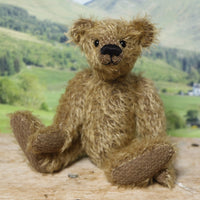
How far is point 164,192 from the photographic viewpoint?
833mm

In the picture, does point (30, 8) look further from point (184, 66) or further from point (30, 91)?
point (184, 66)

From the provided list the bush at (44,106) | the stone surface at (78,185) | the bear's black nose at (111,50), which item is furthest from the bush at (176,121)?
the bear's black nose at (111,50)

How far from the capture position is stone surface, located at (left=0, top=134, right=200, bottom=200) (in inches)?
31.7

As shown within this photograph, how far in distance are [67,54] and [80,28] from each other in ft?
2.77

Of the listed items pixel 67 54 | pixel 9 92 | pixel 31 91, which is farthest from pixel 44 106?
pixel 67 54

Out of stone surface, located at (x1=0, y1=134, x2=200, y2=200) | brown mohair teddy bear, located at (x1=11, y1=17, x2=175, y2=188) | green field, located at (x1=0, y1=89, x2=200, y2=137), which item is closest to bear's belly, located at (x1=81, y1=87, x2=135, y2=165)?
brown mohair teddy bear, located at (x1=11, y1=17, x2=175, y2=188)

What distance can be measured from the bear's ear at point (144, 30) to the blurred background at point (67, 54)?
755 millimetres

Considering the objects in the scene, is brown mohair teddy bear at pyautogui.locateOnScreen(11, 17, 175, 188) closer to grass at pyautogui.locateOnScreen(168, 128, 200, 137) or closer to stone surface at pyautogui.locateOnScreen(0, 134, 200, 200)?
stone surface at pyautogui.locateOnScreen(0, 134, 200, 200)

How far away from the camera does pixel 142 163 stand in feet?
2.65

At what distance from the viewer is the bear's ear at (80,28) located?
957mm

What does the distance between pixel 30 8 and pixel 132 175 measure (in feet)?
4.46

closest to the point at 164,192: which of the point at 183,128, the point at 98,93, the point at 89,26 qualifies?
the point at 98,93

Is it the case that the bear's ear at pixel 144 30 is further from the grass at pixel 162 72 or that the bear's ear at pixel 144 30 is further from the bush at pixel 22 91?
the bush at pixel 22 91

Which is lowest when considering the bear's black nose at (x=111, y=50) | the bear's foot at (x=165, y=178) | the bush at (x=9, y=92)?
the bear's foot at (x=165, y=178)
